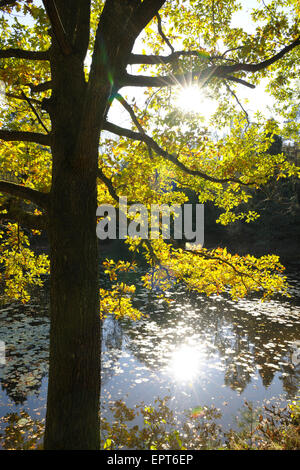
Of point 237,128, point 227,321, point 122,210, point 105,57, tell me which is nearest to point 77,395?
point 122,210

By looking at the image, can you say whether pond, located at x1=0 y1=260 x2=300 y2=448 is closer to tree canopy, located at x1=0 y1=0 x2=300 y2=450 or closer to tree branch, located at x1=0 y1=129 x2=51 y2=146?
tree canopy, located at x1=0 y1=0 x2=300 y2=450

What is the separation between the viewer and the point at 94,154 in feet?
8.88

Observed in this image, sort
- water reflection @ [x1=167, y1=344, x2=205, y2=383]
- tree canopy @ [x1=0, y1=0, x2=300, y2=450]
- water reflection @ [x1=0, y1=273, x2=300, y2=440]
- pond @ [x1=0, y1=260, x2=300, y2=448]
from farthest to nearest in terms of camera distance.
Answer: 1. water reflection @ [x1=167, y1=344, x2=205, y2=383]
2. water reflection @ [x1=0, y1=273, x2=300, y2=440]
3. pond @ [x1=0, y1=260, x2=300, y2=448]
4. tree canopy @ [x1=0, y1=0, x2=300, y2=450]

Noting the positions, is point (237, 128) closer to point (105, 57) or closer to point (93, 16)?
A: point (105, 57)

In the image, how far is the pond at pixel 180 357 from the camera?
7.09 meters

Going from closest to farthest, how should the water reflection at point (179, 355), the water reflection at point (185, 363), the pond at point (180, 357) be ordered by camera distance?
the pond at point (180, 357) → the water reflection at point (179, 355) → the water reflection at point (185, 363)

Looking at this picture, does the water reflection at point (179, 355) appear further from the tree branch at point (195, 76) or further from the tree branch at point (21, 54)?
the tree branch at point (21, 54)

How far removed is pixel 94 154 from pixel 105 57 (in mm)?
821

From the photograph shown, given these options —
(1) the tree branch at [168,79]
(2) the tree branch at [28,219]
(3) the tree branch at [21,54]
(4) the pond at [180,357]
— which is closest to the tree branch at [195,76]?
(1) the tree branch at [168,79]

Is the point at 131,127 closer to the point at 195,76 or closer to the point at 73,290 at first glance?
the point at 195,76

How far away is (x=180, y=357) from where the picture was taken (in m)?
9.29

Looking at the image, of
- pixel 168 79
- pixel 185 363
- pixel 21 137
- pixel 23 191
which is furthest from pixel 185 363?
pixel 168 79

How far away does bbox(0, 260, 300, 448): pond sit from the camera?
23.3ft

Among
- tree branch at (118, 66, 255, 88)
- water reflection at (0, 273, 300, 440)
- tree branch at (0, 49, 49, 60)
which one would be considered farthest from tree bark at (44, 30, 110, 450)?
water reflection at (0, 273, 300, 440)
